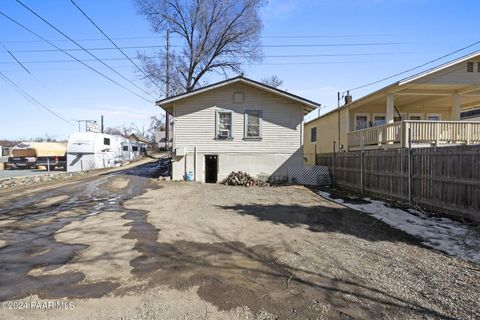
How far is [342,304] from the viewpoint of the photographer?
11.6ft

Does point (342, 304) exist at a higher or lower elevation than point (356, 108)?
lower

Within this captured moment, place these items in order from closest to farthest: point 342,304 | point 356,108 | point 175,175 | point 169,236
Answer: point 342,304
point 169,236
point 175,175
point 356,108

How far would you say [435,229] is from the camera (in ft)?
23.2

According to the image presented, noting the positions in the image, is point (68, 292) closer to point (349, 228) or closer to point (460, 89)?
point (349, 228)

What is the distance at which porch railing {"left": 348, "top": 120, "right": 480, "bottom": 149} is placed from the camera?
13156mm

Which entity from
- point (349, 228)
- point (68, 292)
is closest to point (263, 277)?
point (68, 292)

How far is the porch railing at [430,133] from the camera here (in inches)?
518

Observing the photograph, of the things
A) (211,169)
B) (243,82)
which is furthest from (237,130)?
(211,169)

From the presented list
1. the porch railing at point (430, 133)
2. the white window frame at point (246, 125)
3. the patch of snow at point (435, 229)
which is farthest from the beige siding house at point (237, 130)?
the patch of snow at point (435, 229)

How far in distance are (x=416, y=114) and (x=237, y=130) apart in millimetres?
11683

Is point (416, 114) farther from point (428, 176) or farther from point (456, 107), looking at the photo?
point (428, 176)

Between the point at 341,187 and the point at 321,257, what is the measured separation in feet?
35.3

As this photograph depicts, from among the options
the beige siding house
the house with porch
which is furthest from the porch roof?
the beige siding house

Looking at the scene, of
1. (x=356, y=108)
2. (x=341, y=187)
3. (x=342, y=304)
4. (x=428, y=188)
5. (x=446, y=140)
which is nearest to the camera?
(x=342, y=304)
